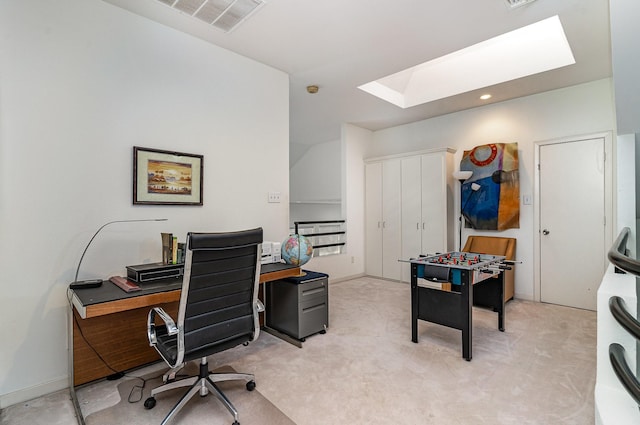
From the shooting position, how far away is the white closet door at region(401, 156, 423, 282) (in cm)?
500

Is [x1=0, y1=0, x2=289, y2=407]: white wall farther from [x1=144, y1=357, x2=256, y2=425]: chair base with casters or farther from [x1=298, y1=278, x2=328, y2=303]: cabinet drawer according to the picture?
[x1=298, y1=278, x2=328, y2=303]: cabinet drawer

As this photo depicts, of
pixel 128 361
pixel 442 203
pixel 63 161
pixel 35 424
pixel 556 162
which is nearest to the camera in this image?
pixel 35 424

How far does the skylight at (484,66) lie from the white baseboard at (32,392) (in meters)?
4.09

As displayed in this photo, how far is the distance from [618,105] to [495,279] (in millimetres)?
1855

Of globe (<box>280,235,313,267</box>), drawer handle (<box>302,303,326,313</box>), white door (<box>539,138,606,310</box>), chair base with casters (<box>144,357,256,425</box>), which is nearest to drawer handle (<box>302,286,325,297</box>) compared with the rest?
drawer handle (<box>302,303,326,313</box>)

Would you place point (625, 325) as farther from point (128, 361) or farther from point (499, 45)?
point (499, 45)

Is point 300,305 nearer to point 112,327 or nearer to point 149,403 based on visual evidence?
point 149,403

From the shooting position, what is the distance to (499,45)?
3721 mm

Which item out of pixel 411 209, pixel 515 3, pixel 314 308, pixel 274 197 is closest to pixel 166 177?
pixel 274 197

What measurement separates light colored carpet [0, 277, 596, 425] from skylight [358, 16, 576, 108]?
2807mm

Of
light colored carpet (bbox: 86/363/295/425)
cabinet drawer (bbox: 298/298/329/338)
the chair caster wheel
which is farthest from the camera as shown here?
cabinet drawer (bbox: 298/298/329/338)

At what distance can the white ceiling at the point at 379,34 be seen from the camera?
247 cm

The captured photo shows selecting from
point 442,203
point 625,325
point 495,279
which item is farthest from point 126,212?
point 442,203

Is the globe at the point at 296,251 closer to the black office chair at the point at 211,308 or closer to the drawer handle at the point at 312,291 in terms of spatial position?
the drawer handle at the point at 312,291
